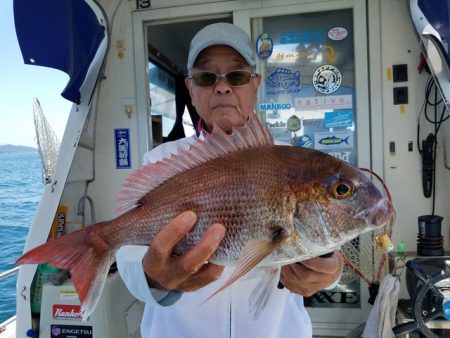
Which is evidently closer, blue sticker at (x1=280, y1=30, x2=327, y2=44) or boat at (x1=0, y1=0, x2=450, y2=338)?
boat at (x1=0, y1=0, x2=450, y2=338)

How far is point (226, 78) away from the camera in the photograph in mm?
1733

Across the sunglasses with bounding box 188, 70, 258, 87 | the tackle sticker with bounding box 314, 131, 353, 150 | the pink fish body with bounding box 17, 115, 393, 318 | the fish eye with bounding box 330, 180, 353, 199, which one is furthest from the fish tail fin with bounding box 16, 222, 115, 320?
the tackle sticker with bounding box 314, 131, 353, 150

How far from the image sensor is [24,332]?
2797 millimetres

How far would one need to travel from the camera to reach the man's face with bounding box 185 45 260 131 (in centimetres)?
169

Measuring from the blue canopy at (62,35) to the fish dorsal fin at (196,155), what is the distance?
2.14 metres

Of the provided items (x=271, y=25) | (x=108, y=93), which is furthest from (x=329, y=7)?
(x=108, y=93)

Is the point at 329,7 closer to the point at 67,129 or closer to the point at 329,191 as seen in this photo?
the point at 67,129

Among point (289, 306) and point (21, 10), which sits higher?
point (21, 10)

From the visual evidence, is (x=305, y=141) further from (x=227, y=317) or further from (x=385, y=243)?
(x=227, y=317)

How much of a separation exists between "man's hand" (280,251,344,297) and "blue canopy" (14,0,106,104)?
99.3 inches

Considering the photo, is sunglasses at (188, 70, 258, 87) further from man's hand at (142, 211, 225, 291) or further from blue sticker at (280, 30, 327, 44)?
blue sticker at (280, 30, 327, 44)

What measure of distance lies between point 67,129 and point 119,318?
5.44 feet

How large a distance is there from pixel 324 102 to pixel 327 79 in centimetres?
24

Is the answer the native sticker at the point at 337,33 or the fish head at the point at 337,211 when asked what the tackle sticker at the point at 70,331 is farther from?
the native sticker at the point at 337,33
